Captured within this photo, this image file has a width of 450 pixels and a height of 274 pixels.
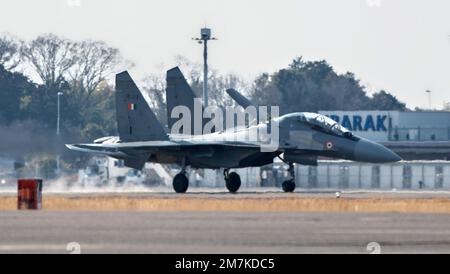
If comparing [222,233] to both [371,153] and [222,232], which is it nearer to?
[222,232]

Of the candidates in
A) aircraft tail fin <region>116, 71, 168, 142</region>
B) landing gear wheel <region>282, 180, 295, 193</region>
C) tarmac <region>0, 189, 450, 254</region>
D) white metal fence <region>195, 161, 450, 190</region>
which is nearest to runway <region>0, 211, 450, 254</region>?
tarmac <region>0, 189, 450, 254</region>

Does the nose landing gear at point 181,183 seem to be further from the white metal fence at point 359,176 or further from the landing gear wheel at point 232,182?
the white metal fence at point 359,176

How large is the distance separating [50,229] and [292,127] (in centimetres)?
2253

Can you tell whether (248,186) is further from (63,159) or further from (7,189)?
(7,189)

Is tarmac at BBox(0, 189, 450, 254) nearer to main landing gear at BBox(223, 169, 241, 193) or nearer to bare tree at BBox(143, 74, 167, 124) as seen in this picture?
main landing gear at BBox(223, 169, 241, 193)

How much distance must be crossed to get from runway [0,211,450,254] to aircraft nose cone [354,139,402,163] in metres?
17.4

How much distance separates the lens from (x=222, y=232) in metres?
23.5

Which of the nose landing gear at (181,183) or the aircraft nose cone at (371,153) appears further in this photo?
the nose landing gear at (181,183)

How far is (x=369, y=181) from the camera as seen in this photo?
58219 millimetres

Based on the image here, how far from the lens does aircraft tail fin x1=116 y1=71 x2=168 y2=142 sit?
48656 mm

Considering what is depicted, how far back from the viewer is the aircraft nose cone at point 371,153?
4616 centimetres

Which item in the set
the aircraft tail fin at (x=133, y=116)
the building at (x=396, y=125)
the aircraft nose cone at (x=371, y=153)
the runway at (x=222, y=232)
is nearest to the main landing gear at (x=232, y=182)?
the aircraft tail fin at (x=133, y=116)

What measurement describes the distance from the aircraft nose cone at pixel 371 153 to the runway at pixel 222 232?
1739 centimetres
